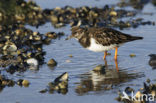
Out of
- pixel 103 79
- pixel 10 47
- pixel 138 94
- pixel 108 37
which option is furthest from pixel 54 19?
pixel 138 94


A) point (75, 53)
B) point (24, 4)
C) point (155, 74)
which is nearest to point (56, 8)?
point (24, 4)

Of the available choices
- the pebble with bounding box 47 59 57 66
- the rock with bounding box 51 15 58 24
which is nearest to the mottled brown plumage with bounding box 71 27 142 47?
the pebble with bounding box 47 59 57 66

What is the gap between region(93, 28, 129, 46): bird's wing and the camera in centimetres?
1225

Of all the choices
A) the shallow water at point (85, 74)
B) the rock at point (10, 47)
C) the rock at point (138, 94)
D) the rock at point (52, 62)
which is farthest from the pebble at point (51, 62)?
the rock at point (138, 94)

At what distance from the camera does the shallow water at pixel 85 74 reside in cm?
919

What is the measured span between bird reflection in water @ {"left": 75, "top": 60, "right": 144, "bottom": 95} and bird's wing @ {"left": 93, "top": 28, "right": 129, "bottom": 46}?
3.14ft

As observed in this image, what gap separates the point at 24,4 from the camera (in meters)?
18.6

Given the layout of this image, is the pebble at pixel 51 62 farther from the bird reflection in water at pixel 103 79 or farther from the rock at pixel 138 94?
the rock at pixel 138 94

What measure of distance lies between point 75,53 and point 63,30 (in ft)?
11.5

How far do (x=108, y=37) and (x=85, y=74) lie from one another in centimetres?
202

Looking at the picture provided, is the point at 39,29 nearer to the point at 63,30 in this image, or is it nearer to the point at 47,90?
the point at 63,30

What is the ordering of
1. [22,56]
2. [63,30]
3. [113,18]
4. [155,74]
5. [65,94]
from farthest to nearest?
[113,18], [63,30], [22,56], [155,74], [65,94]

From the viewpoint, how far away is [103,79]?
411 inches

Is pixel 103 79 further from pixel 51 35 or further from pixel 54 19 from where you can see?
pixel 54 19
